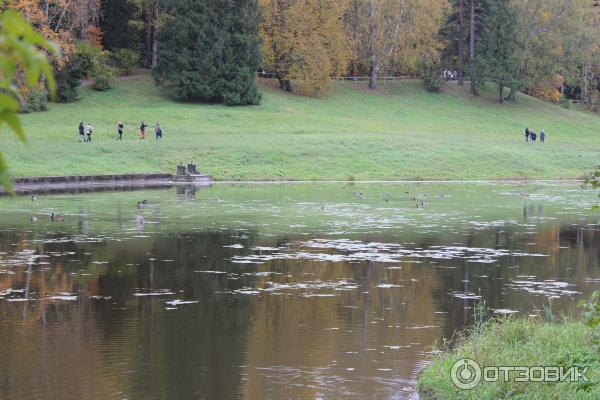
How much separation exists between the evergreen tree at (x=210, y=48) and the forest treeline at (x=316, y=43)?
96 mm

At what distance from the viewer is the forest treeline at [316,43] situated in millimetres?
77000

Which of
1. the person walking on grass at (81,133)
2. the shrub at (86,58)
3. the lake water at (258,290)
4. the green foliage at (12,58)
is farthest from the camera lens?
the shrub at (86,58)

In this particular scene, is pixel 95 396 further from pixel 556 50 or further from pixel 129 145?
pixel 556 50

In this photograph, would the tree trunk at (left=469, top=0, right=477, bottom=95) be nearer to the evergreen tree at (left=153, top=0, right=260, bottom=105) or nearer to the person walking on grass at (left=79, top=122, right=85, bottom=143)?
the evergreen tree at (left=153, top=0, right=260, bottom=105)

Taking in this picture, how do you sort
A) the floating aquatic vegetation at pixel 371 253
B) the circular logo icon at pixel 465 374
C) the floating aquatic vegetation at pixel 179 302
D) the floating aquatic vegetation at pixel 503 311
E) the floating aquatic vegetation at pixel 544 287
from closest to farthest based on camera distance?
the circular logo icon at pixel 465 374 < the floating aquatic vegetation at pixel 503 311 < the floating aquatic vegetation at pixel 179 302 < the floating aquatic vegetation at pixel 544 287 < the floating aquatic vegetation at pixel 371 253

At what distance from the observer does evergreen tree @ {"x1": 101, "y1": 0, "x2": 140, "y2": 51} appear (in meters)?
84.0

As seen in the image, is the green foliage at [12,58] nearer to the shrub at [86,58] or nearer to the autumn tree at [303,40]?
the shrub at [86,58]

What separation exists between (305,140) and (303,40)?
70.3 feet

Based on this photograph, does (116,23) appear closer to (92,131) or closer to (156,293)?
(92,131)

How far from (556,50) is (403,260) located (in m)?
74.6

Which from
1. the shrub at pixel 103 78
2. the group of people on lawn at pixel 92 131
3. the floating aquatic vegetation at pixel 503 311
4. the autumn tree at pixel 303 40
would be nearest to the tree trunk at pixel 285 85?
the autumn tree at pixel 303 40

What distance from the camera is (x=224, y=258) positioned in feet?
79.3

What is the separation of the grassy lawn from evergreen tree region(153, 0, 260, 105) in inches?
73.8

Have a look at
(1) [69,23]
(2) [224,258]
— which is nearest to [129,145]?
(1) [69,23]
